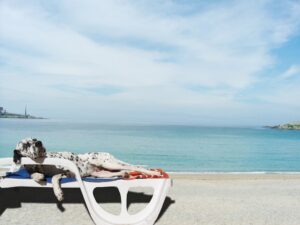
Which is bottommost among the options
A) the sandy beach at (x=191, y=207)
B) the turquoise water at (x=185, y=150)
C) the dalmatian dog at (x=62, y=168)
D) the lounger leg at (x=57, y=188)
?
the turquoise water at (x=185, y=150)

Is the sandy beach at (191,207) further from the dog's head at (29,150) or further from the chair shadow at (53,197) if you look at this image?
the dog's head at (29,150)

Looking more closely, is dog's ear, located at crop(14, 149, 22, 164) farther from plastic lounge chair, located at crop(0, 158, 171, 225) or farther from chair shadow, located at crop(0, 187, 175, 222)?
chair shadow, located at crop(0, 187, 175, 222)

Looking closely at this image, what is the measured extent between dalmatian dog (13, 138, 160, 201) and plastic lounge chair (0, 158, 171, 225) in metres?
0.09

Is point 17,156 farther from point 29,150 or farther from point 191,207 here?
point 191,207

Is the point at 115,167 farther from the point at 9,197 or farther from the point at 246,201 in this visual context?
the point at 246,201

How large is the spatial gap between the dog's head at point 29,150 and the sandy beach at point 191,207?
73 centimetres

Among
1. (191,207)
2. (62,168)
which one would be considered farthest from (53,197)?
(191,207)

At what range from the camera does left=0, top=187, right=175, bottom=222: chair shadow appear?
597cm

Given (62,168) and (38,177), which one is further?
(62,168)

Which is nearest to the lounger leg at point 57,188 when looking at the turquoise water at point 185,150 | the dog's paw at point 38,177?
the dog's paw at point 38,177

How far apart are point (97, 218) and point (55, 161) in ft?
2.81

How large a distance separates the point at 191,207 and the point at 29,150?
234 centimetres

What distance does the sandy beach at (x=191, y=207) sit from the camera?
17.9 ft

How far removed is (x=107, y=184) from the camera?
5.48m
